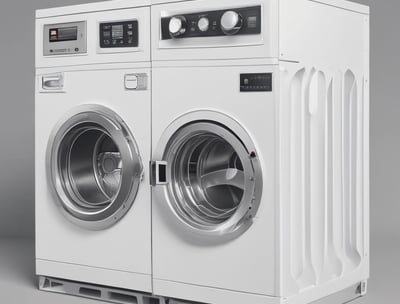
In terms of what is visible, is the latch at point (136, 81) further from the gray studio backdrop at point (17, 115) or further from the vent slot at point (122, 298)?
the gray studio backdrop at point (17, 115)

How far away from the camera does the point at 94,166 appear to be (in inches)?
173

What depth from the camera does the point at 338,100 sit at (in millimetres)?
4051

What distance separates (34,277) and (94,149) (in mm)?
826

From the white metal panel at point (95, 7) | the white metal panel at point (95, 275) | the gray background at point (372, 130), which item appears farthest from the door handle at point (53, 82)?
the gray background at point (372, 130)

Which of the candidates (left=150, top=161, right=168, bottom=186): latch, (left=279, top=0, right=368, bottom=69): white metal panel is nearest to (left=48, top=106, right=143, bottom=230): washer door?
(left=150, top=161, right=168, bottom=186): latch

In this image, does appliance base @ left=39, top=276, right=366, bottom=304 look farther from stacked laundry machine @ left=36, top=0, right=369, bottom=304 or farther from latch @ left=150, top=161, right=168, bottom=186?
latch @ left=150, top=161, right=168, bottom=186

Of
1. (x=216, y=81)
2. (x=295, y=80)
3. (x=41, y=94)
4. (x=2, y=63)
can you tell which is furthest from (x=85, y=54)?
(x=2, y=63)

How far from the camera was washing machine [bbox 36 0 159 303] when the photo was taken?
404 cm

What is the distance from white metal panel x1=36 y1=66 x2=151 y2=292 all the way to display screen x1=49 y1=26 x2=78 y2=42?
16cm

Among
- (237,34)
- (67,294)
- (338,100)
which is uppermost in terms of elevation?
(237,34)

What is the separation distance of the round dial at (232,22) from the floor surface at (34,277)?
1.42m

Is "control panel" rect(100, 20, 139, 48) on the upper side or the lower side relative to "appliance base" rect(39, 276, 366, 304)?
upper

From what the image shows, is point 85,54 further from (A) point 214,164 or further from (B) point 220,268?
(B) point 220,268

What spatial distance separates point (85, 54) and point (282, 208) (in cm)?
128
